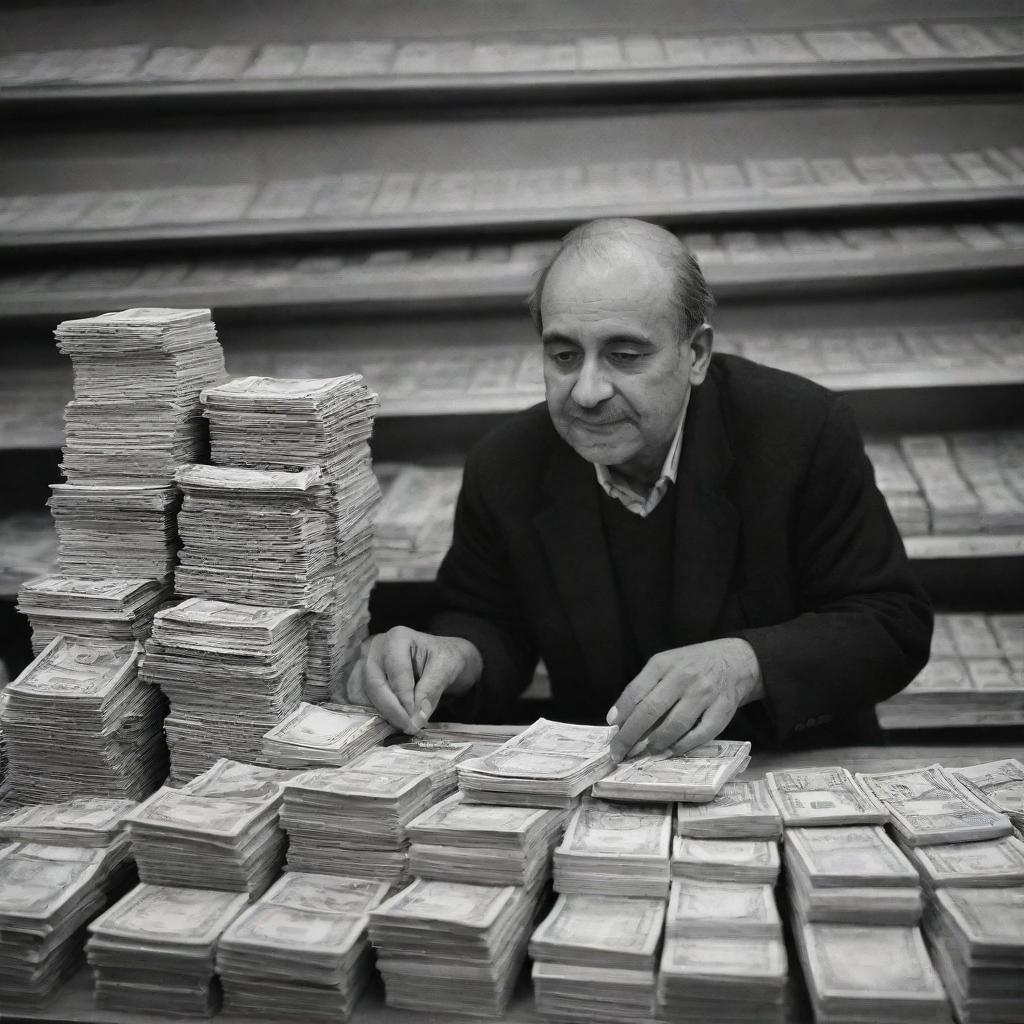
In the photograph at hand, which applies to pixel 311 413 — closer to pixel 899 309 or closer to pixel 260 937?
pixel 260 937

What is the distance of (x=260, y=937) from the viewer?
134 cm

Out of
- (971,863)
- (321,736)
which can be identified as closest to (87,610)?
(321,736)

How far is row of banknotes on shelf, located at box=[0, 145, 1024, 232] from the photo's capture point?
10.4ft

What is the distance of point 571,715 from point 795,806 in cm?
100

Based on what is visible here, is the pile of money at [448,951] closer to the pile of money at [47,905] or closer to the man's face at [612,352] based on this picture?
the pile of money at [47,905]

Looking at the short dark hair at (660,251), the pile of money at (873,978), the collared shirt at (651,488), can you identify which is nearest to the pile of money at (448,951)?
the pile of money at (873,978)

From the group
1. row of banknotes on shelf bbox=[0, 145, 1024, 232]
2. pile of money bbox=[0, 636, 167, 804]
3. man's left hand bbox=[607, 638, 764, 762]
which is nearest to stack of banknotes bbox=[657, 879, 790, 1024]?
man's left hand bbox=[607, 638, 764, 762]

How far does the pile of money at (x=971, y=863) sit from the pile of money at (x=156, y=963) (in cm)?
91

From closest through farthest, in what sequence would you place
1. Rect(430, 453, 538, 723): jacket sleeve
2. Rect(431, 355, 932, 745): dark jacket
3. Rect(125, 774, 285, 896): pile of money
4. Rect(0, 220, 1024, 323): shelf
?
1. Rect(125, 774, 285, 896): pile of money
2. Rect(431, 355, 932, 745): dark jacket
3. Rect(430, 453, 538, 723): jacket sleeve
4. Rect(0, 220, 1024, 323): shelf

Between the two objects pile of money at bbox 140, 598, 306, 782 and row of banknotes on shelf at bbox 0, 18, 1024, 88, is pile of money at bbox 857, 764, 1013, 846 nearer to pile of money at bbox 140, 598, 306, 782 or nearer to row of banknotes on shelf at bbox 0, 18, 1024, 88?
pile of money at bbox 140, 598, 306, 782

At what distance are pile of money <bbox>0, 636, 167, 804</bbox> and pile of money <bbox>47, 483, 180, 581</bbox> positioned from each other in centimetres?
16

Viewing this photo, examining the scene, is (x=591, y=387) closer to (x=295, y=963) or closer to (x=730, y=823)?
(x=730, y=823)

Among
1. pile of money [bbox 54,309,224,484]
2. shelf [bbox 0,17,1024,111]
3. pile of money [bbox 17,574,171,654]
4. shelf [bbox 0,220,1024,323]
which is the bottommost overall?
pile of money [bbox 17,574,171,654]

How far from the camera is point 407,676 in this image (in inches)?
78.4
